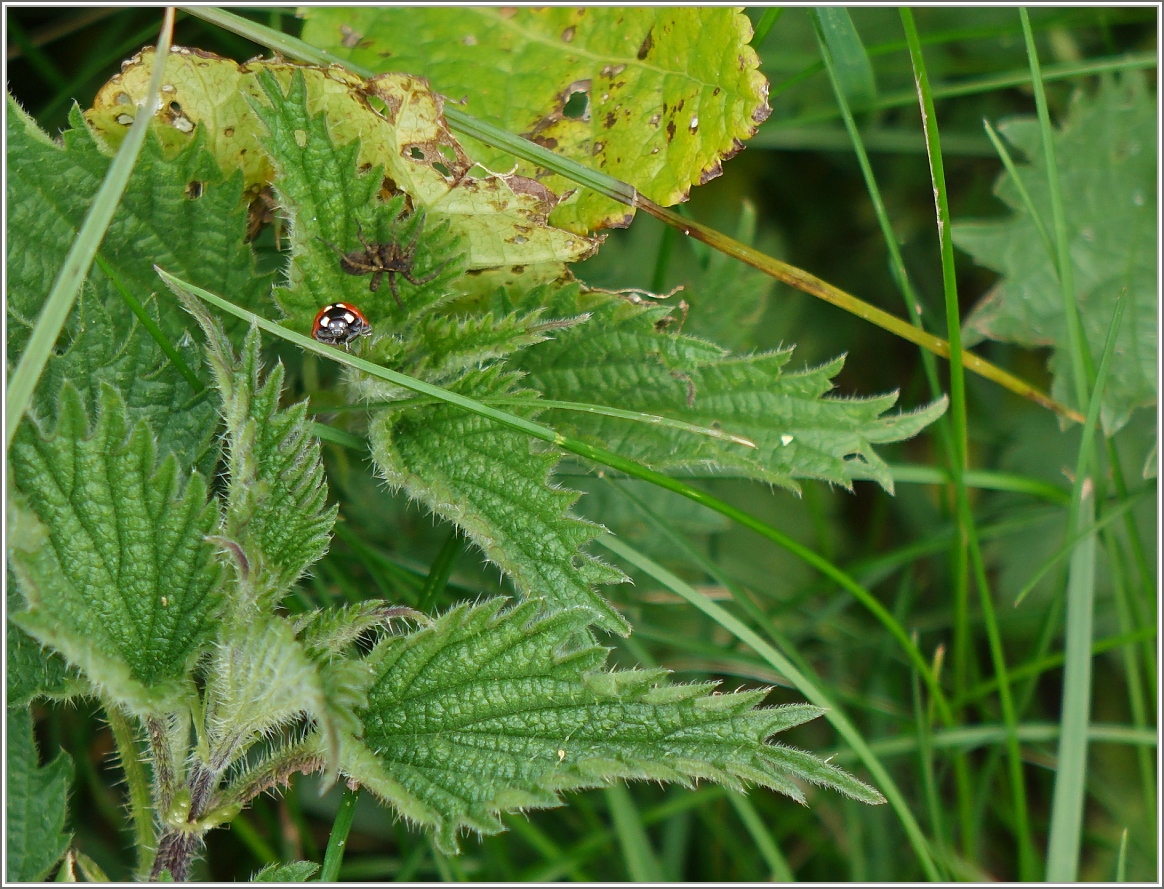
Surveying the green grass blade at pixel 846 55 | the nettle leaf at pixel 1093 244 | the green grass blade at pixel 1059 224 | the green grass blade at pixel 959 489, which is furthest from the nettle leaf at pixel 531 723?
the nettle leaf at pixel 1093 244

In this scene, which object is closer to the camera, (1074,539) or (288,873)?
(288,873)

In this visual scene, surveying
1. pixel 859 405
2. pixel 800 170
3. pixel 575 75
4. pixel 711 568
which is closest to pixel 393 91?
pixel 575 75

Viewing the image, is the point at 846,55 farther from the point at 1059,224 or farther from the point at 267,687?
the point at 267,687

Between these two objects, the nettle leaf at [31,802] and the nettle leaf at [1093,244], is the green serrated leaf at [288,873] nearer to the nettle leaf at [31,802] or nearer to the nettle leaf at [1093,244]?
the nettle leaf at [31,802]

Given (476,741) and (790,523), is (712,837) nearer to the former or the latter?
(790,523)

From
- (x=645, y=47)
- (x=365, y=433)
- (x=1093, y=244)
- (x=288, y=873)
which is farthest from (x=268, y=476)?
(x=1093, y=244)

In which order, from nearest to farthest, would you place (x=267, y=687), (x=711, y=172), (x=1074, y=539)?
(x=267, y=687), (x=711, y=172), (x=1074, y=539)

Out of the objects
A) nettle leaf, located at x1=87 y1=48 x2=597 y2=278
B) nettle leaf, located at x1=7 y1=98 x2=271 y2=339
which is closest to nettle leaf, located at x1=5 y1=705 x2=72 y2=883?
nettle leaf, located at x1=7 y1=98 x2=271 y2=339

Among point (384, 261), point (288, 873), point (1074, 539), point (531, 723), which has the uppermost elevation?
point (384, 261)
